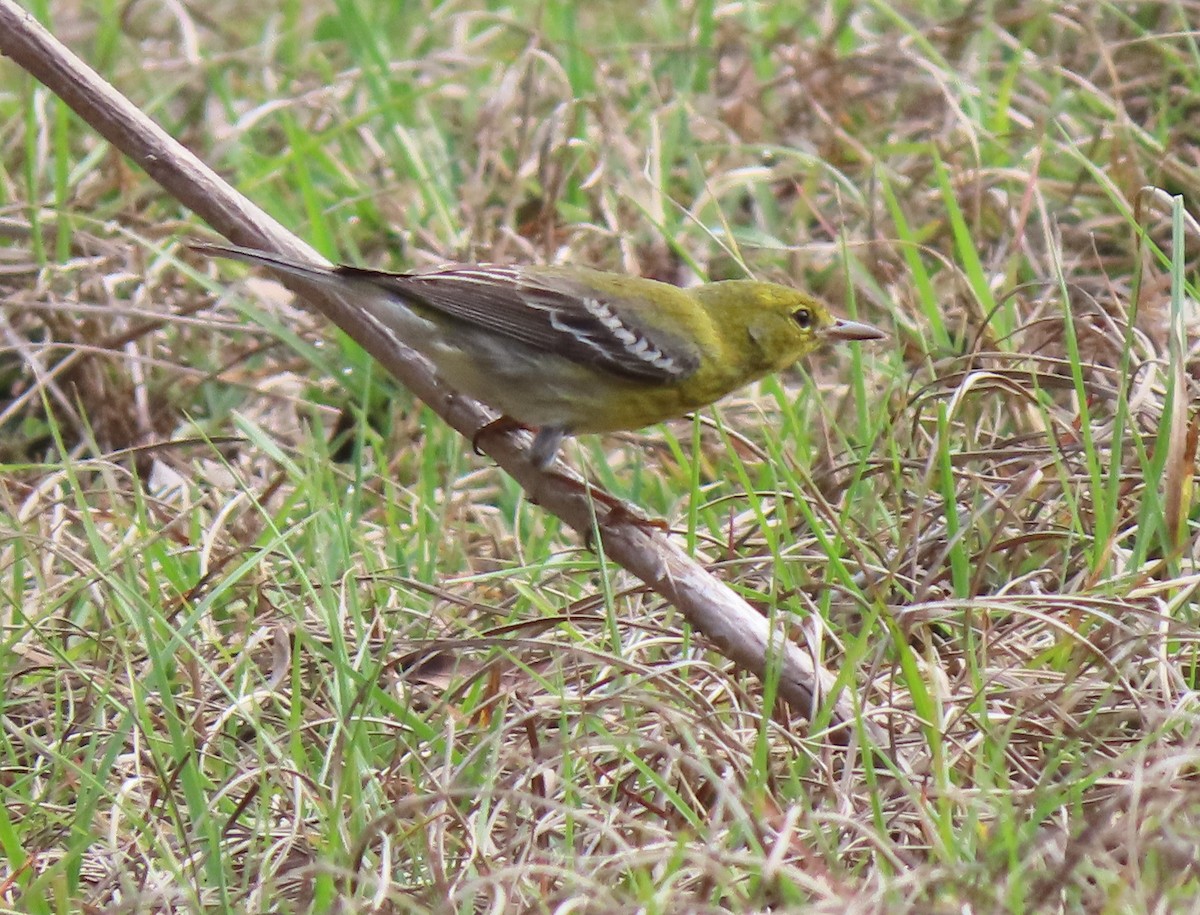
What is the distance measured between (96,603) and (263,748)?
73cm

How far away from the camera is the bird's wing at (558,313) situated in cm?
391

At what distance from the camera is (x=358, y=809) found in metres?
2.75

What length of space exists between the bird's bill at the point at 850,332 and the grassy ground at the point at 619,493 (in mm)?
96

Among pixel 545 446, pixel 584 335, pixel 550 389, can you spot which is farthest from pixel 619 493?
pixel 545 446

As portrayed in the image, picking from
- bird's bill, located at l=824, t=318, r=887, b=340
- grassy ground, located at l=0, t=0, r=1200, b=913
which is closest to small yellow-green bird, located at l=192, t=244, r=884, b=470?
bird's bill, located at l=824, t=318, r=887, b=340

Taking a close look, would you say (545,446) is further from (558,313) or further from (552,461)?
(558,313)

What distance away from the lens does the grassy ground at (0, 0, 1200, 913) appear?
2699 millimetres

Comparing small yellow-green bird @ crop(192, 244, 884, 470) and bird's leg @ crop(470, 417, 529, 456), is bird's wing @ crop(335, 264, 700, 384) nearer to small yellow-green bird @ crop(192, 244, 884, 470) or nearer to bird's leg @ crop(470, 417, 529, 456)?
small yellow-green bird @ crop(192, 244, 884, 470)

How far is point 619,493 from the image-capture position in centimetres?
445

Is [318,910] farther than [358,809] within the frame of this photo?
No

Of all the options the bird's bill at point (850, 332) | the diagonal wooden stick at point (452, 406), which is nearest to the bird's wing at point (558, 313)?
the diagonal wooden stick at point (452, 406)

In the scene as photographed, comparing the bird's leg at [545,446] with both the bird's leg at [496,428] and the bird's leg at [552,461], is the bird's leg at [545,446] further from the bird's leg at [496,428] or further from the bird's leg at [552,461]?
the bird's leg at [496,428]

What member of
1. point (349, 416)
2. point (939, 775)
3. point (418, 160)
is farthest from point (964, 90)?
point (939, 775)

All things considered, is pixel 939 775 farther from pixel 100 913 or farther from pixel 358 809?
pixel 100 913
